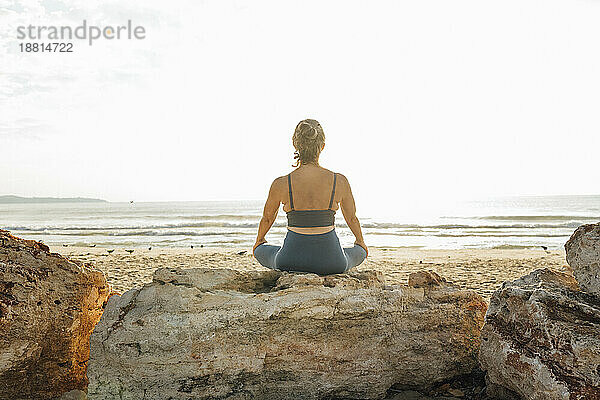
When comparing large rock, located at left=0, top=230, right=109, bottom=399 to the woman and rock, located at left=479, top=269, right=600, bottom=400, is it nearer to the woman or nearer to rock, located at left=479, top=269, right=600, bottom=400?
the woman

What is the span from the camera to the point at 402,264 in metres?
11.1

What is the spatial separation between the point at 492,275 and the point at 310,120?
20.9 feet

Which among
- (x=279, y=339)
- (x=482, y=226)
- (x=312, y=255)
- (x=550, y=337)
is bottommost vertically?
(x=482, y=226)

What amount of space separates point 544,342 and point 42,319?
320cm

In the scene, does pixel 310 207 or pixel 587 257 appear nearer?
pixel 587 257

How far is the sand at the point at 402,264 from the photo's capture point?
27.0ft

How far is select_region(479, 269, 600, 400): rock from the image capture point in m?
→ 2.40

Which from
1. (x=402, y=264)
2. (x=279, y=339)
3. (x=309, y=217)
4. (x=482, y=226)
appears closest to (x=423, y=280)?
(x=309, y=217)

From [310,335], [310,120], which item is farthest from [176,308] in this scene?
[310,120]

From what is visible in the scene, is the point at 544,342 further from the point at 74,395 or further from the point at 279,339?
the point at 74,395

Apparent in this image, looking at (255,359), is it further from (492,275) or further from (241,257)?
(241,257)

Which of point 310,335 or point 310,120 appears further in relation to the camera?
point 310,120

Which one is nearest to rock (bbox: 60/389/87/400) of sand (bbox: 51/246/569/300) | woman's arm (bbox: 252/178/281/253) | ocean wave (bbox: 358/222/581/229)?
woman's arm (bbox: 252/178/281/253)

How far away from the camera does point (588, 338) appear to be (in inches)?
96.6
